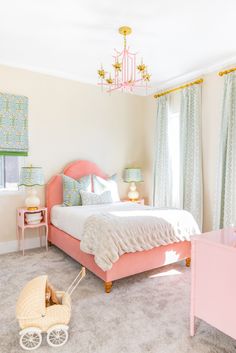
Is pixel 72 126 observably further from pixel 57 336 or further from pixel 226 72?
pixel 57 336

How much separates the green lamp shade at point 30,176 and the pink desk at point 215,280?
8.01 feet

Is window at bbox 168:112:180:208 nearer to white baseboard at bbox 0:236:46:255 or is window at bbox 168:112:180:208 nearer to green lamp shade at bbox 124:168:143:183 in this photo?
green lamp shade at bbox 124:168:143:183

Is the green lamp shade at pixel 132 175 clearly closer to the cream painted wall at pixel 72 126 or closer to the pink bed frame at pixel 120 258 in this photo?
the cream painted wall at pixel 72 126

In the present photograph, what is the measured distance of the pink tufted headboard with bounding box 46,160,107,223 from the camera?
4.02m

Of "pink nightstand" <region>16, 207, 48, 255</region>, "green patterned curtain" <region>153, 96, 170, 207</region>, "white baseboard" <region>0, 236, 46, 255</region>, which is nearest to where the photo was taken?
"pink nightstand" <region>16, 207, 48, 255</region>

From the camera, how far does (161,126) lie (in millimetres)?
4664

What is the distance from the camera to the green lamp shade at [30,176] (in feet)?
11.6

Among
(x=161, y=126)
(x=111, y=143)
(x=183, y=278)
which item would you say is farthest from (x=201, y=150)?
(x=183, y=278)

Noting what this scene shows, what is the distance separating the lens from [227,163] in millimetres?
3512

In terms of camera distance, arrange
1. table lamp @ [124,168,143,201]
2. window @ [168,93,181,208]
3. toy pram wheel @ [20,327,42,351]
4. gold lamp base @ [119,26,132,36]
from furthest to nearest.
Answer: table lamp @ [124,168,143,201] < window @ [168,93,181,208] < gold lamp base @ [119,26,132,36] < toy pram wheel @ [20,327,42,351]

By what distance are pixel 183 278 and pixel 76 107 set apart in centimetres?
308

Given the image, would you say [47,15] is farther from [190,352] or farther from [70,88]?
[190,352]

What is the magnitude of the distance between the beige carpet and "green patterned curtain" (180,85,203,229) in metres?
1.14

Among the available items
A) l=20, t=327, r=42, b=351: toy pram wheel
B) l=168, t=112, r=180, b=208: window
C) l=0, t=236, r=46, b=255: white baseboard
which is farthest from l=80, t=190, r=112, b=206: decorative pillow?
l=20, t=327, r=42, b=351: toy pram wheel
